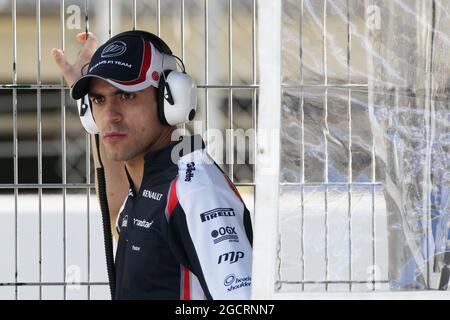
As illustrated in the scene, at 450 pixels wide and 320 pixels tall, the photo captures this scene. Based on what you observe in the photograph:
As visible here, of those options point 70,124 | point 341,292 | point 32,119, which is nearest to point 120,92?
point 341,292

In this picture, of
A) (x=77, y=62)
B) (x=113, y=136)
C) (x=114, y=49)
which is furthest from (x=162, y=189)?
(x=77, y=62)

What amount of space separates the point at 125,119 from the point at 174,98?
0.49ft

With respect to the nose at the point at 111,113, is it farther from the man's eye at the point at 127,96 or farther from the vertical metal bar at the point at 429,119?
the vertical metal bar at the point at 429,119

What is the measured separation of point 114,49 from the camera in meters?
3.04

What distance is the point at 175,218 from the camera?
8.92 ft

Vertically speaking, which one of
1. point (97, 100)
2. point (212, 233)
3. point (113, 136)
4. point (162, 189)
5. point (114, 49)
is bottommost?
point (212, 233)

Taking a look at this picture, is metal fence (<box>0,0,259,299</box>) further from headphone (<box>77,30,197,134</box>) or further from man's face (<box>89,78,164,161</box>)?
man's face (<box>89,78,164,161</box>)

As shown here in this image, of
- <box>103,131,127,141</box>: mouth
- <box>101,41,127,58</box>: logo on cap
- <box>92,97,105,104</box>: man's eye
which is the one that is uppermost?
<box>101,41,127,58</box>: logo on cap

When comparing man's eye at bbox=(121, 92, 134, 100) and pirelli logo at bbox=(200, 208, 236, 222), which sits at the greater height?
man's eye at bbox=(121, 92, 134, 100)

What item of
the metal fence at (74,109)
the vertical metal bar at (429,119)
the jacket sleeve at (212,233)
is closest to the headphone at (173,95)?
the jacket sleeve at (212,233)

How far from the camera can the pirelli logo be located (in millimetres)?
2631

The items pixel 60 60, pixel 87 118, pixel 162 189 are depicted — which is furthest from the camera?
pixel 60 60

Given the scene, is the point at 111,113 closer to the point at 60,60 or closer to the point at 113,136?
the point at 113,136

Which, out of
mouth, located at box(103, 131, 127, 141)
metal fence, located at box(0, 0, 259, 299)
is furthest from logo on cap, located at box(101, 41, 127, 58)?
metal fence, located at box(0, 0, 259, 299)
